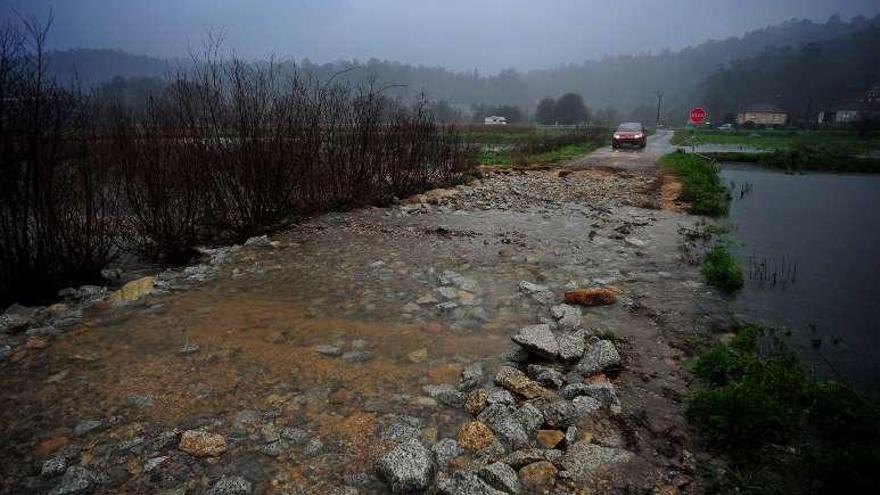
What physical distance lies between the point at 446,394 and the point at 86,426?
2.14 metres

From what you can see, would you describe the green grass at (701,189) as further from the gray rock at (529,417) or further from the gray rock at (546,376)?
the gray rock at (529,417)

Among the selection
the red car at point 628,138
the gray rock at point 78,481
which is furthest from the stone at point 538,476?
the red car at point 628,138

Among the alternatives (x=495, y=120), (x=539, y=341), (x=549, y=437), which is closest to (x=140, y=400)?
(x=549, y=437)

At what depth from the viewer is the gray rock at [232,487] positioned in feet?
7.66

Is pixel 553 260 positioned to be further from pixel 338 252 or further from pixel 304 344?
pixel 304 344

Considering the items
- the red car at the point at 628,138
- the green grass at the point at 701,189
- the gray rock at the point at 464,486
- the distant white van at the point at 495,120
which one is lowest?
the gray rock at the point at 464,486

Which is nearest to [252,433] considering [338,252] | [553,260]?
[338,252]

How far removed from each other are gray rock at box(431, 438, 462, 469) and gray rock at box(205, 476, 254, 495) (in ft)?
3.11

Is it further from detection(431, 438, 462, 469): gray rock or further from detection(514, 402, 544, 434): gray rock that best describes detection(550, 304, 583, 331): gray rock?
detection(431, 438, 462, 469): gray rock

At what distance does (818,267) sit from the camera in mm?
6621

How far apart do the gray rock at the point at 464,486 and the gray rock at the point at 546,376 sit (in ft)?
3.70

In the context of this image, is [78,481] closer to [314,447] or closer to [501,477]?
[314,447]

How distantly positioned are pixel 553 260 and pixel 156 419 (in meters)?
4.83

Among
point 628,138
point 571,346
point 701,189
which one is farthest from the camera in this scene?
point 628,138
